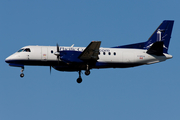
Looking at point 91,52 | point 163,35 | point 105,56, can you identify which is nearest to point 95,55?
point 91,52

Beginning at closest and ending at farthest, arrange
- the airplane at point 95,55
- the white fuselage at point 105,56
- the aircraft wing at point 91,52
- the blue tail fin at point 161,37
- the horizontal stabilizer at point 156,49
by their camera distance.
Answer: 1. the aircraft wing at point 91,52
2. the airplane at point 95,55
3. the white fuselage at point 105,56
4. the horizontal stabilizer at point 156,49
5. the blue tail fin at point 161,37

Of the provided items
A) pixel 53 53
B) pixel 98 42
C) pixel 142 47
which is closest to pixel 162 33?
pixel 142 47

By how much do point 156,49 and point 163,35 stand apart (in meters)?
2.31

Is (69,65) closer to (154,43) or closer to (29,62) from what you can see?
(29,62)

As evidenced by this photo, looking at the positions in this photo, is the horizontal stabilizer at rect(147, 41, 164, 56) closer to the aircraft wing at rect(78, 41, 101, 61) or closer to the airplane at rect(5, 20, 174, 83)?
the airplane at rect(5, 20, 174, 83)

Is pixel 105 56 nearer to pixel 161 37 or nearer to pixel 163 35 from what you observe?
pixel 161 37

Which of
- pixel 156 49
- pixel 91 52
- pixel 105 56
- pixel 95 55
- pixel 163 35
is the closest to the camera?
pixel 91 52

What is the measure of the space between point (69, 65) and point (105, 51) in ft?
11.6

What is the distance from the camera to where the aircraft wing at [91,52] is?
28688mm

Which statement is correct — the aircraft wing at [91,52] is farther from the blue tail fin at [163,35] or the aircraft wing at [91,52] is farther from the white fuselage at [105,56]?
the blue tail fin at [163,35]

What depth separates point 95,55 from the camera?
30.0 meters

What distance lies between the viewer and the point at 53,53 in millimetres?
30672

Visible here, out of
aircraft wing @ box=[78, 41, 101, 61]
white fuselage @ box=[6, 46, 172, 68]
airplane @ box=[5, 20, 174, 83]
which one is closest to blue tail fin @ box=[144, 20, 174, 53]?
airplane @ box=[5, 20, 174, 83]

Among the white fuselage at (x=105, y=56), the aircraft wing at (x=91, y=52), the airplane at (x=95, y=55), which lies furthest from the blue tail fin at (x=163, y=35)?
the aircraft wing at (x=91, y=52)
